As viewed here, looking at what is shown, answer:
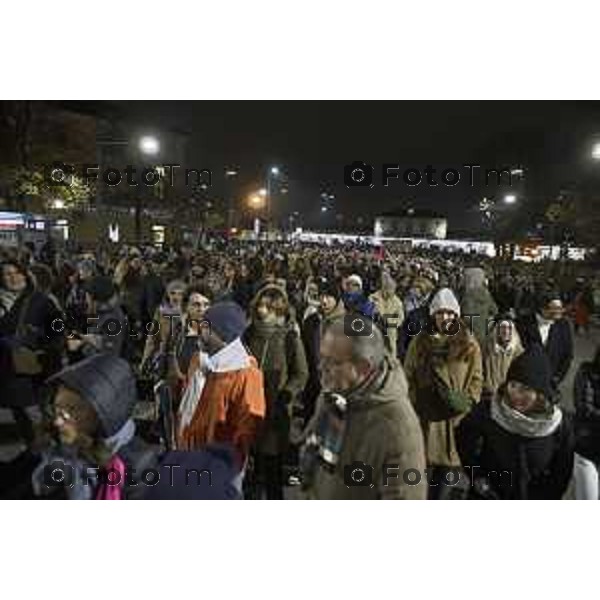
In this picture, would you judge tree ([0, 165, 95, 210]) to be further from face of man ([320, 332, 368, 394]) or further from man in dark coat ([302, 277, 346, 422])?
face of man ([320, 332, 368, 394])

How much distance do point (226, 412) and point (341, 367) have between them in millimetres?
1461

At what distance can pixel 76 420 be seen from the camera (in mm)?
3381

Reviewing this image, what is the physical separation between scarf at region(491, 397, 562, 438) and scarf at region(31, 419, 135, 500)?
88.7 inches

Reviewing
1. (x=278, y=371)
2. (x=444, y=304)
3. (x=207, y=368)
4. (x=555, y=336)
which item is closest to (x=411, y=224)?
(x=555, y=336)

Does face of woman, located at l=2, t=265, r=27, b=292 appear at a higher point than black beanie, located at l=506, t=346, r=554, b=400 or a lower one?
higher

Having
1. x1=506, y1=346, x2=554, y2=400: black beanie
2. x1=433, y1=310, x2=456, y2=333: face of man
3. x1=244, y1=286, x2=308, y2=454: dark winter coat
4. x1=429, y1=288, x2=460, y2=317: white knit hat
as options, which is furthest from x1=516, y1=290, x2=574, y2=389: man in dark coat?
x1=506, y1=346, x2=554, y2=400: black beanie

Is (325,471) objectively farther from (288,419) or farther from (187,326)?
(187,326)

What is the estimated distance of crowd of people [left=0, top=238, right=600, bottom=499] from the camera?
11.1 ft

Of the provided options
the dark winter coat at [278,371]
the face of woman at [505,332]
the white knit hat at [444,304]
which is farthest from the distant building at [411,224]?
the dark winter coat at [278,371]

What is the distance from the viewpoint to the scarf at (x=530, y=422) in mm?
4270

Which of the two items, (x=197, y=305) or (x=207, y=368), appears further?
(x=197, y=305)

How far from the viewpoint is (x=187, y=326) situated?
634 centimetres

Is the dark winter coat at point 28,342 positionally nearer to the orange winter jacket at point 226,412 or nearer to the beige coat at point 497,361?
the orange winter jacket at point 226,412

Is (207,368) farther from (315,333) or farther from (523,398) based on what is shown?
(315,333)
